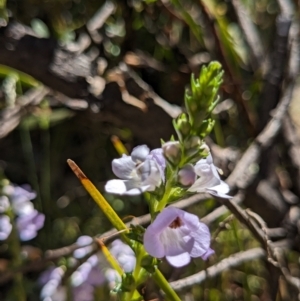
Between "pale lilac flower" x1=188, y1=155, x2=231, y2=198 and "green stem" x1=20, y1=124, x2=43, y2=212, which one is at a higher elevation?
"pale lilac flower" x1=188, y1=155, x2=231, y2=198

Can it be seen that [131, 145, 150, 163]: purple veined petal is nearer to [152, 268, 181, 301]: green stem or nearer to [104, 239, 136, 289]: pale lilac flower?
[152, 268, 181, 301]: green stem

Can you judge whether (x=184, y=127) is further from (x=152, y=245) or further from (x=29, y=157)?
(x=29, y=157)

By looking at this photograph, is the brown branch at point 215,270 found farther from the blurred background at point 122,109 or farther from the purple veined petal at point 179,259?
the purple veined petal at point 179,259

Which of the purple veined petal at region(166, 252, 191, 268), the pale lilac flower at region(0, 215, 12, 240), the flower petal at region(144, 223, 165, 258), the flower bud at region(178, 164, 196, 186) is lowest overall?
the pale lilac flower at region(0, 215, 12, 240)

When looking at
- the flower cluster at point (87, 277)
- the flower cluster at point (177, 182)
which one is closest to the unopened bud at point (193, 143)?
the flower cluster at point (177, 182)

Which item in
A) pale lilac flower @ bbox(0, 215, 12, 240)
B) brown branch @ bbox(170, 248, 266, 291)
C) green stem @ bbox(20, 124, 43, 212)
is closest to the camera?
brown branch @ bbox(170, 248, 266, 291)

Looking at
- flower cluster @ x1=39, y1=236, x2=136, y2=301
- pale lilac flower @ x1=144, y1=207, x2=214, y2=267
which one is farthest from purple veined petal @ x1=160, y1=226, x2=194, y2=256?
flower cluster @ x1=39, y1=236, x2=136, y2=301

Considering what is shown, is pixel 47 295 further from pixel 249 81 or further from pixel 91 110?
pixel 249 81
